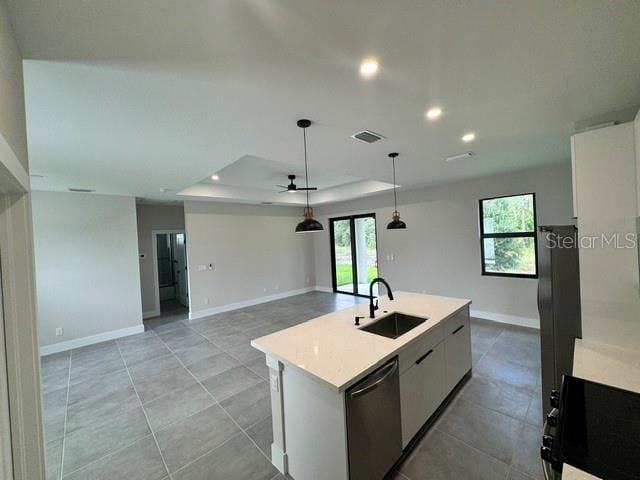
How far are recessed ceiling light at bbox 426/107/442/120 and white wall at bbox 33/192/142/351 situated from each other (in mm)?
5388

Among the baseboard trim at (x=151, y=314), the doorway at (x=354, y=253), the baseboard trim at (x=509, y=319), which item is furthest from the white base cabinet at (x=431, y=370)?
the baseboard trim at (x=151, y=314)

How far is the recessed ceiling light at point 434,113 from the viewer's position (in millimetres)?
2014

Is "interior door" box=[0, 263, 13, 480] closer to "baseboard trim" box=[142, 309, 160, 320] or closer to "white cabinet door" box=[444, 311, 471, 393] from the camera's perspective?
"white cabinet door" box=[444, 311, 471, 393]

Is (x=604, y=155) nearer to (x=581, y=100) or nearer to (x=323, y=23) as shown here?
(x=581, y=100)

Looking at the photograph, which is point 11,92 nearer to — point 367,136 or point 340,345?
point 340,345

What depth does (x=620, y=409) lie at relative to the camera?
112cm

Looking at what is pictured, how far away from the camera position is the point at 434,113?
208 cm

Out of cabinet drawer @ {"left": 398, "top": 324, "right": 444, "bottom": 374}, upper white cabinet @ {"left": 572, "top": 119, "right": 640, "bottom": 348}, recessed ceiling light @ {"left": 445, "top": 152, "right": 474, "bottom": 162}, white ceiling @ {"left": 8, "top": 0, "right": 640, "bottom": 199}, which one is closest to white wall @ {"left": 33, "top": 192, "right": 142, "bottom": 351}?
white ceiling @ {"left": 8, "top": 0, "right": 640, "bottom": 199}

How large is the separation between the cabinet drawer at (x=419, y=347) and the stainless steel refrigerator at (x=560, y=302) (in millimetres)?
806

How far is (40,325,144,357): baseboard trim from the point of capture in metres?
4.10

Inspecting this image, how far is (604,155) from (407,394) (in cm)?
227

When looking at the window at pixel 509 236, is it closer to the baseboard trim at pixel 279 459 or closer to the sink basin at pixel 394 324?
the sink basin at pixel 394 324

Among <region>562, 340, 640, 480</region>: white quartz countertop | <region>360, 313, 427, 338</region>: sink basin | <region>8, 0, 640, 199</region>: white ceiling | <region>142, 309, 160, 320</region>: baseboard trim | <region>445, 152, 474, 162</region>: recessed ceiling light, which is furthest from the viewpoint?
<region>142, 309, 160, 320</region>: baseboard trim

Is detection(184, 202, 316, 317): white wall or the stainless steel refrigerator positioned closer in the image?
the stainless steel refrigerator
